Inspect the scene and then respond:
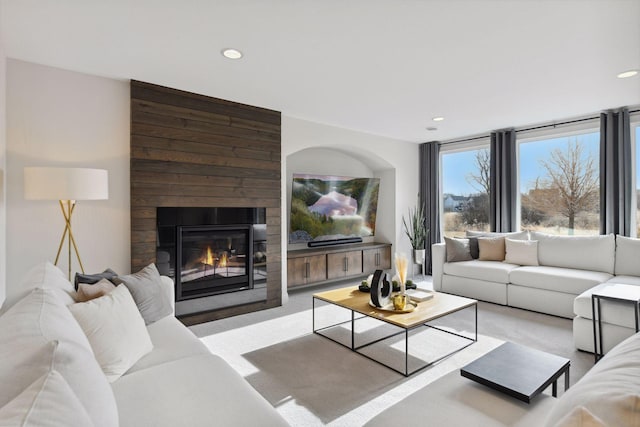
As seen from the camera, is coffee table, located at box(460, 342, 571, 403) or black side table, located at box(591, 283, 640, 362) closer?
coffee table, located at box(460, 342, 571, 403)

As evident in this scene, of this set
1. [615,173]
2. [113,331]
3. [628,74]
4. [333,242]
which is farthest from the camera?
[333,242]

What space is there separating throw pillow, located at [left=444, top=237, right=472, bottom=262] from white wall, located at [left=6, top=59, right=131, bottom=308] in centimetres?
418

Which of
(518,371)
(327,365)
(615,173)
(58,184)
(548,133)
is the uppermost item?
(548,133)

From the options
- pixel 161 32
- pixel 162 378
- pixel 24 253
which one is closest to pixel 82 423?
pixel 162 378

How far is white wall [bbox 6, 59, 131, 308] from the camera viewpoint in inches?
112

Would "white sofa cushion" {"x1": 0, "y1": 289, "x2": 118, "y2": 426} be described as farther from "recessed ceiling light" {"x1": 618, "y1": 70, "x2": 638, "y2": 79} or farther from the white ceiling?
"recessed ceiling light" {"x1": 618, "y1": 70, "x2": 638, "y2": 79}

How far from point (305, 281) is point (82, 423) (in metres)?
4.32

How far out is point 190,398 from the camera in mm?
1449

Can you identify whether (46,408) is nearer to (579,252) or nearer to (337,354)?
(337,354)

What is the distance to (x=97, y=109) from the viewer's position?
3.21 metres

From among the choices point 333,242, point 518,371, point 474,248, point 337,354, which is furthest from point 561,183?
point 518,371

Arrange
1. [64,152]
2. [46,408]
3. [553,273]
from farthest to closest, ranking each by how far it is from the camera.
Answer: [553,273]
[64,152]
[46,408]

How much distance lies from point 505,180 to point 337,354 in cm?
415

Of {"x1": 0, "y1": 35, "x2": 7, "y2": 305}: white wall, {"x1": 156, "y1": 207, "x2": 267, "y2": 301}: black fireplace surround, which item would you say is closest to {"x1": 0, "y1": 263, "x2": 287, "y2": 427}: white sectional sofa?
{"x1": 0, "y1": 35, "x2": 7, "y2": 305}: white wall
